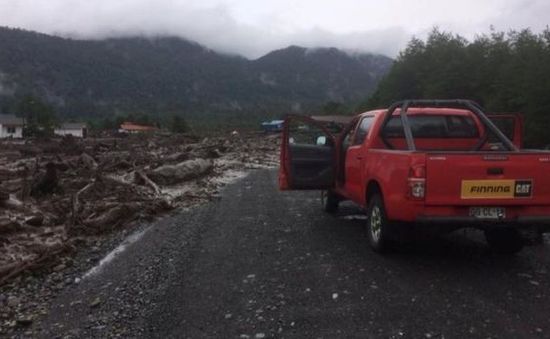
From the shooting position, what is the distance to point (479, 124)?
8.41 meters

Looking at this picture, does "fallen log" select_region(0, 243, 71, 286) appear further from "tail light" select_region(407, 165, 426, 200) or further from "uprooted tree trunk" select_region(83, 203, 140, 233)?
"tail light" select_region(407, 165, 426, 200)

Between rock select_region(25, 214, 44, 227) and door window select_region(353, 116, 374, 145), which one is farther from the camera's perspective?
rock select_region(25, 214, 44, 227)

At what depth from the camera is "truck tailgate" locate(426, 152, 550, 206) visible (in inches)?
243

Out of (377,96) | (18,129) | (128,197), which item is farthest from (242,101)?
(128,197)

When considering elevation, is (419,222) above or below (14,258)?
above

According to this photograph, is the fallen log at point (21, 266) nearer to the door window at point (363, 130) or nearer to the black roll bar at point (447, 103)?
the door window at point (363, 130)

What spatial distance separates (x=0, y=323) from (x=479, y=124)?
6399 mm

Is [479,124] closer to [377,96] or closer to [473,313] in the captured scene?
[473,313]

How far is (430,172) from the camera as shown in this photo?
6.17 metres

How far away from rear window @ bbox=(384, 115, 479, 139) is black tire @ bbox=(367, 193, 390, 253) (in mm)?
1179

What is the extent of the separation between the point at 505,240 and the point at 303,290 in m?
2.98

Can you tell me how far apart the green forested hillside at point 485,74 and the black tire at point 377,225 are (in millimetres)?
26996

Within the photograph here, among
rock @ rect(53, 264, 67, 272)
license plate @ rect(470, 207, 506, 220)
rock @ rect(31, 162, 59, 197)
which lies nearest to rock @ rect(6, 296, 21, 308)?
rock @ rect(53, 264, 67, 272)

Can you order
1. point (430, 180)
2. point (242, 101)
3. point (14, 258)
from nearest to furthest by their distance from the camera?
1. point (430, 180)
2. point (14, 258)
3. point (242, 101)
